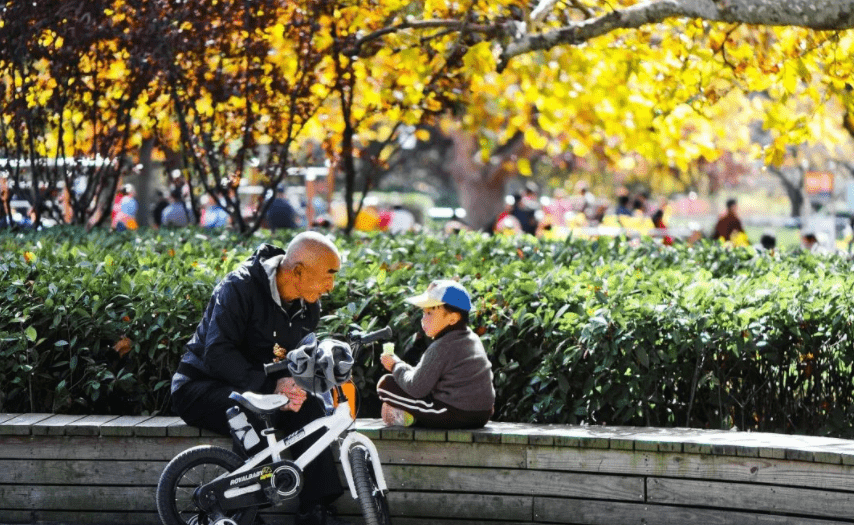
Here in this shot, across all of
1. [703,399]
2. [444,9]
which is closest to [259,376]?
[703,399]

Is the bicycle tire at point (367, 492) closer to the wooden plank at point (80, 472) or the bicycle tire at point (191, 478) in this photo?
the bicycle tire at point (191, 478)

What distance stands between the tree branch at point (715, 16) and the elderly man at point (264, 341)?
10.5ft

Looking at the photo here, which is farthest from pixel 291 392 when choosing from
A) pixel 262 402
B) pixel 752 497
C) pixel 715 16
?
pixel 715 16

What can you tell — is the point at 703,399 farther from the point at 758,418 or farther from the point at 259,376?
the point at 259,376

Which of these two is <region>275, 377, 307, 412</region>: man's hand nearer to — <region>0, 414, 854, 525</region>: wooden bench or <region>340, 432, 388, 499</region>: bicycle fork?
<region>340, 432, 388, 499</region>: bicycle fork

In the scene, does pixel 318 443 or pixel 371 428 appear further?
pixel 371 428

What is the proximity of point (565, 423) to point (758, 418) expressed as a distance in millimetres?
958

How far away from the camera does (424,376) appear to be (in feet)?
19.0

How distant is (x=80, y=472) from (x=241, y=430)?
3.17 ft

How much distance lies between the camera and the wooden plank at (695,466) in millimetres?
5441

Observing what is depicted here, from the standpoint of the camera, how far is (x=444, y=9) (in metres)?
11.4

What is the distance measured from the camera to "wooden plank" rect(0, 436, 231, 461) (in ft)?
19.4

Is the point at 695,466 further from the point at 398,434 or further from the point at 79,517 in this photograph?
the point at 79,517

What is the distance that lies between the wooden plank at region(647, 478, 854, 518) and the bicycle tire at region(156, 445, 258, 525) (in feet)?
5.51
